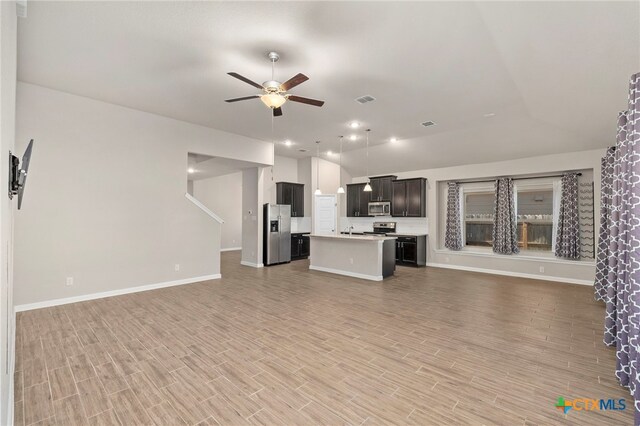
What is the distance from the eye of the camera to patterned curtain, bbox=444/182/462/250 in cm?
796

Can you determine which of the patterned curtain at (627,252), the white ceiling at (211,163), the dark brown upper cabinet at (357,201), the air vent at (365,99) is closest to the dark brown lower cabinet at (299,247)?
the dark brown upper cabinet at (357,201)

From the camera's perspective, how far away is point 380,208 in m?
8.96

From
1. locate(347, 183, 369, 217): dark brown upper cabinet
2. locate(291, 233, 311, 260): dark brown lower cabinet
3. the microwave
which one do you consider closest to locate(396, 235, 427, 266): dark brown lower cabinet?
the microwave

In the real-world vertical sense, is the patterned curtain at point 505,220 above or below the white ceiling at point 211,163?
below

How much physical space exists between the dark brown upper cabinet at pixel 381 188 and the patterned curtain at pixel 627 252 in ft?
19.4

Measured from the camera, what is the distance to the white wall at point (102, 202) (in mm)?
4211

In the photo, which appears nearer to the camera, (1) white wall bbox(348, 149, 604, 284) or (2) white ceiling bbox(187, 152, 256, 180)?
(1) white wall bbox(348, 149, 604, 284)

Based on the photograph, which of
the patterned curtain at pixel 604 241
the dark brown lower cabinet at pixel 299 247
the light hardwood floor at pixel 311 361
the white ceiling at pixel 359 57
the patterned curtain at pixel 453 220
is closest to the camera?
the light hardwood floor at pixel 311 361

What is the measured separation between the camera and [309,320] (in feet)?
12.7

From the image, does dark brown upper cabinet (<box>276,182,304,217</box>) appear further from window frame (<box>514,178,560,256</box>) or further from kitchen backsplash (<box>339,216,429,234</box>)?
window frame (<box>514,178,560,256</box>)

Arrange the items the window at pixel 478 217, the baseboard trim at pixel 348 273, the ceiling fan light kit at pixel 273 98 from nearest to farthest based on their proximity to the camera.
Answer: the ceiling fan light kit at pixel 273 98 < the baseboard trim at pixel 348 273 < the window at pixel 478 217

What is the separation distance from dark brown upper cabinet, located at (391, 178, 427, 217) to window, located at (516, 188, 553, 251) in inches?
90.7

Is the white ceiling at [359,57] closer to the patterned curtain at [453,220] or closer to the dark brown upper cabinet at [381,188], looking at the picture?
the patterned curtain at [453,220]

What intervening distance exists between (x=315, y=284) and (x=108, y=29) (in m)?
4.87
